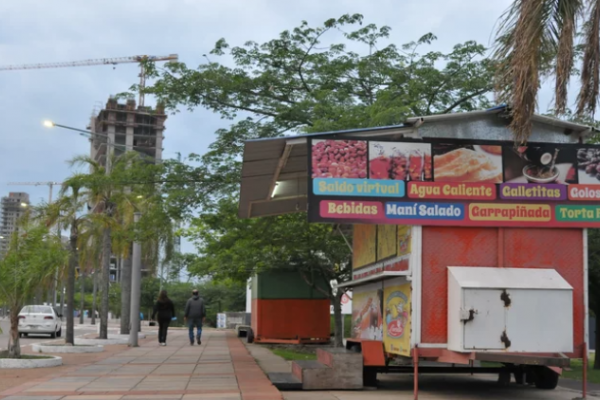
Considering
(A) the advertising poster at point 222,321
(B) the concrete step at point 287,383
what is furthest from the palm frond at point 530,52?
(A) the advertising poster at point 222,321

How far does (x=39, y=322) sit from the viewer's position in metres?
30.4

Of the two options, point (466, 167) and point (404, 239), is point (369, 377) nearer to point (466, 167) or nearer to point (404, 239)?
point (404, 239)

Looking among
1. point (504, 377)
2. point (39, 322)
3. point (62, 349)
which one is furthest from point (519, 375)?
point (39, 322)

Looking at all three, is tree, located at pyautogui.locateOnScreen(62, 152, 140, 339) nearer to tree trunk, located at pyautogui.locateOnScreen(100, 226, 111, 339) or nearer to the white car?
tree trunk, located at pyautogui.locateOnScreen(100, 226, 111, 339)

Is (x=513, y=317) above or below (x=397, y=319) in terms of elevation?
above

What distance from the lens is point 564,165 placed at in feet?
35.6

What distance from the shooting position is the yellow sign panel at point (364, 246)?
13.0m

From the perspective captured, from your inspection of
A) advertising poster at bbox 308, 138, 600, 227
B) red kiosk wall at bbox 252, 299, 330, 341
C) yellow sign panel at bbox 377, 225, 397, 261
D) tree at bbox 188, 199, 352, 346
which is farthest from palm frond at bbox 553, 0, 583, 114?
red kiosk wall at bbox 252, 299, 330, 341

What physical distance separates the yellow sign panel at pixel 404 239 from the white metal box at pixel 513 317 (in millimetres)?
1067

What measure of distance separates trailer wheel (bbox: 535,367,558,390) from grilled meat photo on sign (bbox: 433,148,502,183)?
132 inches

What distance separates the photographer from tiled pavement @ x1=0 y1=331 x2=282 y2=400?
10766 mm

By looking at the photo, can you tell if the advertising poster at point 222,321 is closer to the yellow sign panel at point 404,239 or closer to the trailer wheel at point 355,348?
the trailer wheel at point 355,348

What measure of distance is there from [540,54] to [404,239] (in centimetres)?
304

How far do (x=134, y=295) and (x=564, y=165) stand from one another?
643 inches
